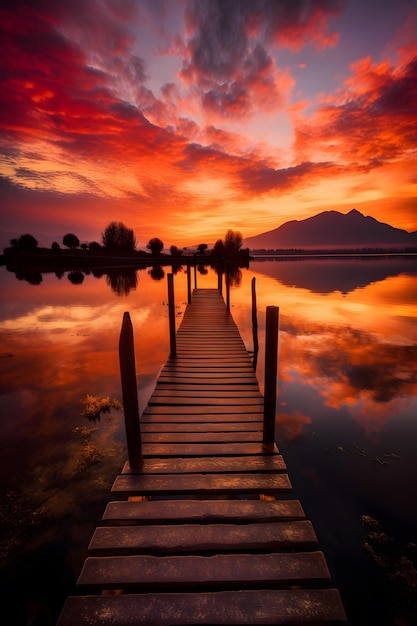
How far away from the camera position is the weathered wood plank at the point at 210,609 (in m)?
2.29

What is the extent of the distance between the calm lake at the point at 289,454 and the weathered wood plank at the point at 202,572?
1.68 meters

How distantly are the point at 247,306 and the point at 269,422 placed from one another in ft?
62.2

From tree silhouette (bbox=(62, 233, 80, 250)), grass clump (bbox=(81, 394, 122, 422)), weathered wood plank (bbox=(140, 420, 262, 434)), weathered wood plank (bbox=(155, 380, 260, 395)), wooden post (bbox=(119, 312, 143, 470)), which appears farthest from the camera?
tree silhouette (bbox=(62, 233, 80, 250))

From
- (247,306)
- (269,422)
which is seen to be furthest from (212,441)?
(247,306)

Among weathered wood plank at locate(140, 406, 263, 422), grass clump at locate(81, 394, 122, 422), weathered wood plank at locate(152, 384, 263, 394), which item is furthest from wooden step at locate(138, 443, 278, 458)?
grass clump at locate(81, 394, 122, 422)

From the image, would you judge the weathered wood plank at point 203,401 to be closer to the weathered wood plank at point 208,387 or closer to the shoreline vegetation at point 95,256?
the weathered wood plank at point 208,387

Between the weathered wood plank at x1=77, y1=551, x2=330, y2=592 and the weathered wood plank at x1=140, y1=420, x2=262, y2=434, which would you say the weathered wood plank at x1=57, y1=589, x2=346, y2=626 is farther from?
the weathered wood plank at x1=140, y1=420, x2=262, y2=434

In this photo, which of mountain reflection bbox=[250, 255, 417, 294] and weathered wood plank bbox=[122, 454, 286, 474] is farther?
mountain reflection bbox=[250, 255, 417, 294]

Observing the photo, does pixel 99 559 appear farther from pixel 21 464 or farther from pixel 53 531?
pixel 21 464

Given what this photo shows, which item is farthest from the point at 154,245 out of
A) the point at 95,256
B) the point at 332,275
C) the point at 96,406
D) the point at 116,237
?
the point at 96,406

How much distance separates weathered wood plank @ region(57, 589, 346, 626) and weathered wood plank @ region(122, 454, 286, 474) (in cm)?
146

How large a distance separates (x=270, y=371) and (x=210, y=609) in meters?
2.70

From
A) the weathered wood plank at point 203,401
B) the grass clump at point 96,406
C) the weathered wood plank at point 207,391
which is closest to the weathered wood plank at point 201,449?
the weathered wood plank at point 203,401

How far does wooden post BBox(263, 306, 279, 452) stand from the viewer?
4.08 meters
